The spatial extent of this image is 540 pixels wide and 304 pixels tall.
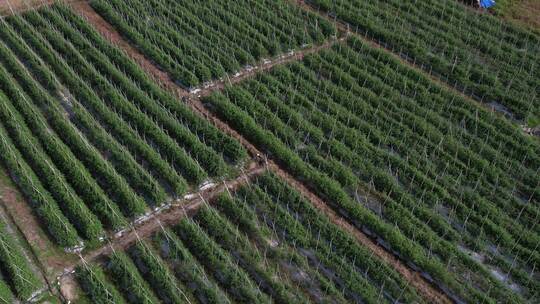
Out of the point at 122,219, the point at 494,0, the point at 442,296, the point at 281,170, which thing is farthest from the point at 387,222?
the point at 494,0

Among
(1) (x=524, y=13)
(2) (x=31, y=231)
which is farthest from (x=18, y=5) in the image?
(1) (x=524, y=13)

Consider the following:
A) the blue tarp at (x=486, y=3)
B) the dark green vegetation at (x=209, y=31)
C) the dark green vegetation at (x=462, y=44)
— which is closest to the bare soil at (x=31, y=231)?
the dark green vegetation at (x=209, y=31)

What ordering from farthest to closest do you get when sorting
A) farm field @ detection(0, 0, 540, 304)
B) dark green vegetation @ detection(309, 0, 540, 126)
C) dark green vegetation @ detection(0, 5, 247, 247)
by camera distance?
dark green vegetation @ detection(309, 0, 540, 126)
dark green vegetation @ detection(0, 5, 247, 247)
farm field @ detection(0, 0, 540, 304)

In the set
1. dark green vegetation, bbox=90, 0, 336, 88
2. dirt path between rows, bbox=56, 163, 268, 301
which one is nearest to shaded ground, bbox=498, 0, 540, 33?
dark green vegetation, bbox=90, 0, 336, 88

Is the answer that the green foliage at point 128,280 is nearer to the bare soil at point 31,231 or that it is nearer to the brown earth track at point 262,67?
the bare soil at point 31,231

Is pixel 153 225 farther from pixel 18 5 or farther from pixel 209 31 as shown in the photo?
pixel 18 5

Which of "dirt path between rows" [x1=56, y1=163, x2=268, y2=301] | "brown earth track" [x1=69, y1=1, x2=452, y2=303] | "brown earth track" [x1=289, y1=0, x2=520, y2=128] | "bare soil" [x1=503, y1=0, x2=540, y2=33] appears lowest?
"dirt path between rows" [x1=56, y1=163, x2=268, y2=301]

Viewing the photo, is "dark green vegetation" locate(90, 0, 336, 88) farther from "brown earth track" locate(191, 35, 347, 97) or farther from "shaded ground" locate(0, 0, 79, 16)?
"shaded ground" locate(0, 0, 79, 16)
